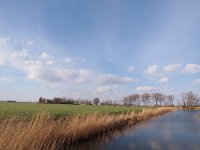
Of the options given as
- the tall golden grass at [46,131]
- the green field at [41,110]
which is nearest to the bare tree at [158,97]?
the green field at [41,110]

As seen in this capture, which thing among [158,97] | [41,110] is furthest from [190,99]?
[41,110]

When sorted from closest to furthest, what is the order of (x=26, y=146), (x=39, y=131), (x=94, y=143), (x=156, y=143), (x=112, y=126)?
(x=26, y=146) < (x=39, y=131) < (x=94, y=143) < (x=156, y=143) < (x=112, y=126)

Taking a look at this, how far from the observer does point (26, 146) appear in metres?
5.81

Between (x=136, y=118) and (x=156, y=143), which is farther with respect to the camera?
(x=136, y=118)

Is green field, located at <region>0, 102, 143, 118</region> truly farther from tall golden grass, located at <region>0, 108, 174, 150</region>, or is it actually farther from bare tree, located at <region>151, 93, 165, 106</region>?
bare tree, located at <region>151, 93, 165, 106</region>

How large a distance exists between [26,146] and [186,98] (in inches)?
3441

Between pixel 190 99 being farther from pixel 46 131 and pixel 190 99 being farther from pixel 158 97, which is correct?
pixel 46 131

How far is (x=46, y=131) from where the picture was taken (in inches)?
308

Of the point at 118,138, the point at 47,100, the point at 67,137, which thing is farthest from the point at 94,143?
the point at 47,100

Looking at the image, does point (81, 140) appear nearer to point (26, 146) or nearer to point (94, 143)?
point (94, 143)

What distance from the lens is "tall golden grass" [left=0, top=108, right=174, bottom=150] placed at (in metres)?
5.53

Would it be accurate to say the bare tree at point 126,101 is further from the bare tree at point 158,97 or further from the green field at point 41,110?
the green field at point 41,110

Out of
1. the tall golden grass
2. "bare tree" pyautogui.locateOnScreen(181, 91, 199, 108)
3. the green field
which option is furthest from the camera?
"bare tree" pyautogui.locateOnScreen(181, 91, 199, 108)

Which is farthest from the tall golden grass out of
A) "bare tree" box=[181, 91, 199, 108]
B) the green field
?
"bare tree" box=[181, 91, 199, 108]
